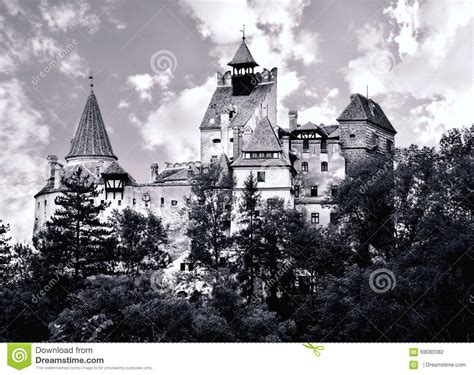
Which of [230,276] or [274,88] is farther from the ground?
[274,88]

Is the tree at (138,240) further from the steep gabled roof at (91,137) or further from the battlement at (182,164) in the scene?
the steep gabled roof at (91,137)

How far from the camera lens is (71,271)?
42219 millimetres

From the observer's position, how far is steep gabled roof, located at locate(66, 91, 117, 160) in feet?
197

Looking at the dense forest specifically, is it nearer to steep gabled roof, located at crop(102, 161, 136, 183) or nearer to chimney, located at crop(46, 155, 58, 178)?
steep gabled roof, located at crop(102, 161, 136, 183)

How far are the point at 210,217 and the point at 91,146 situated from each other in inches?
699

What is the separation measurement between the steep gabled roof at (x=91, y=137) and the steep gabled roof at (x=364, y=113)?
16743 mm

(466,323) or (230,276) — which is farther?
(230,276)

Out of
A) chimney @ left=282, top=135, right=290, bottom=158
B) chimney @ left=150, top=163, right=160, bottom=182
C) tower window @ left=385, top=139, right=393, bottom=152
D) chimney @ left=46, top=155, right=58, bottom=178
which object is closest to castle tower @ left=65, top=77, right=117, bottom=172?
chimney @ left=46, top=155, right=58, bottom=178

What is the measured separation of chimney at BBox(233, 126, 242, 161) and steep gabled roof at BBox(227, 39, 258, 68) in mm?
7061
